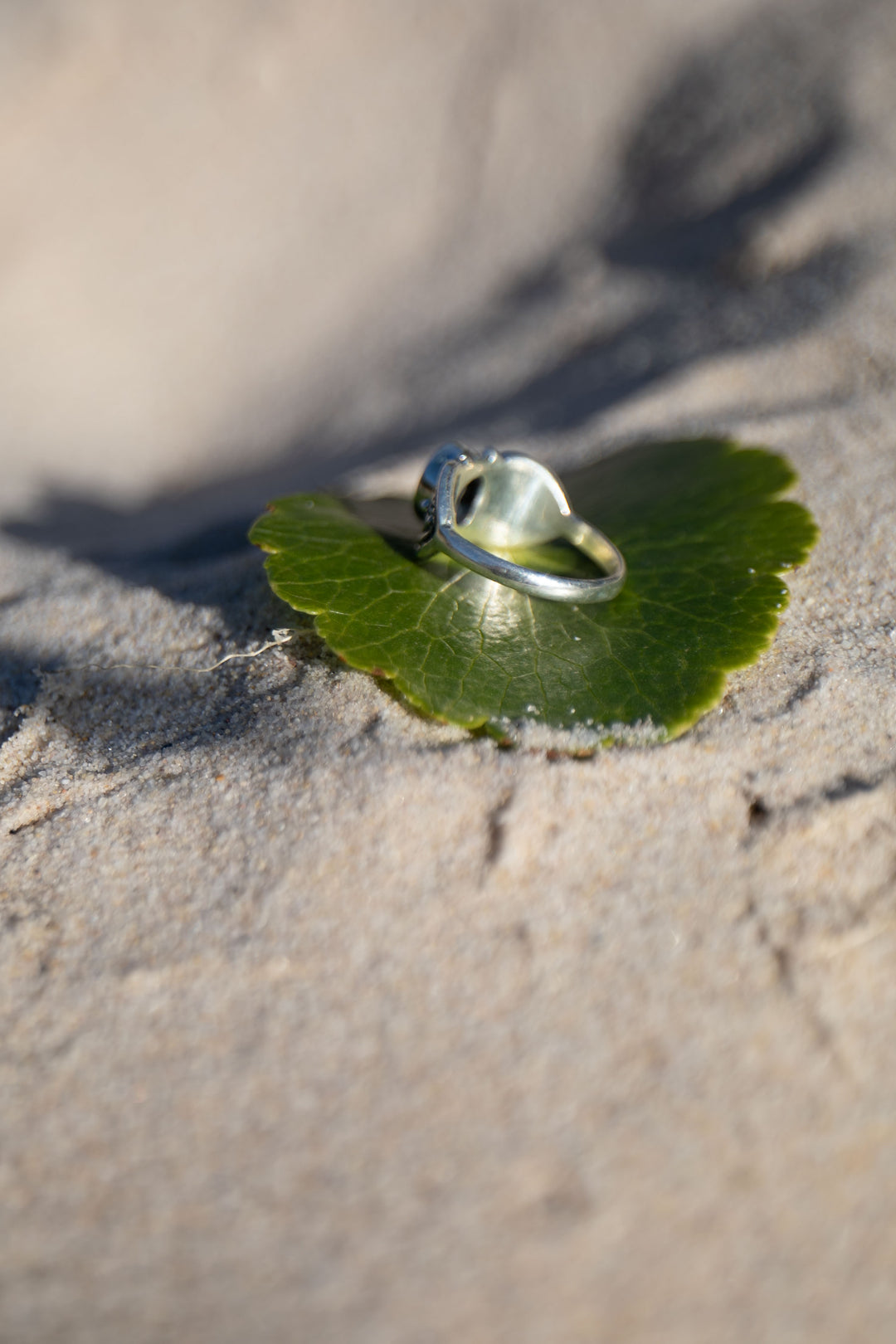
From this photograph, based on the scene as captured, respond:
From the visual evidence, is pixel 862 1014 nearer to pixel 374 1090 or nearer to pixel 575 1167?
pixel 575 1167

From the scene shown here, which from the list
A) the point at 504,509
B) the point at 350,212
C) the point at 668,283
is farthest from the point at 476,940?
the point at 350,212

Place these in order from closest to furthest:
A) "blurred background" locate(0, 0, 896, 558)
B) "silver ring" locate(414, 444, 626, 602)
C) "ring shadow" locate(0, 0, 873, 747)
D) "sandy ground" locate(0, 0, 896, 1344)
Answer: "sandy ground" locate(0, 0, 896, 1344) → "silver ring" locate(414, 444, 626, 602) → "ring shadow" locate(0, 0, 873, 747) → "blurred background" locate(0, 0, 896, 558)

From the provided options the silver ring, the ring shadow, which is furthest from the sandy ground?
the silver ring

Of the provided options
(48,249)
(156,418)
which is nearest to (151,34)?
(48,249)

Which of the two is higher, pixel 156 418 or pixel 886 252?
pixel 886 252

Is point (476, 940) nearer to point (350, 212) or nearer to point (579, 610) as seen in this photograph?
point (579, 610)

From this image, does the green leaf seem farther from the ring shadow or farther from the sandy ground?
the ring shadow
